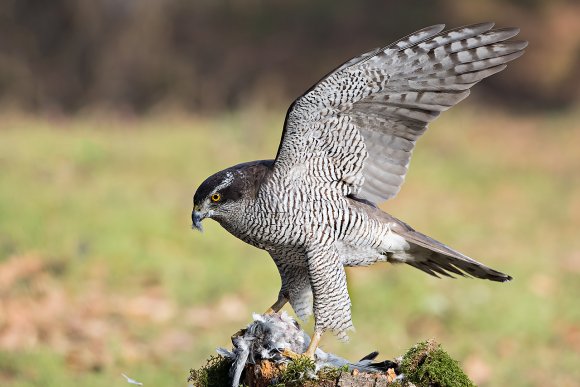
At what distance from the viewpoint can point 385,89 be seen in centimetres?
493

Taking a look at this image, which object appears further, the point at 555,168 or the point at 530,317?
the point at 555,168

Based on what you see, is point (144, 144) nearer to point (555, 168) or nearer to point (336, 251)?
point (555, 168)

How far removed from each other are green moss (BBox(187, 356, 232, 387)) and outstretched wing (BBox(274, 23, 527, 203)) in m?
1.10

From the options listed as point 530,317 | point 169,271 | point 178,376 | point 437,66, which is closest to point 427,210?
point 530,317

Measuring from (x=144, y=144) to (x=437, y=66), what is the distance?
875 cm

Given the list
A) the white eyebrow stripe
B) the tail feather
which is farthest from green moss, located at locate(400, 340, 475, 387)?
the white eyebrow stripe

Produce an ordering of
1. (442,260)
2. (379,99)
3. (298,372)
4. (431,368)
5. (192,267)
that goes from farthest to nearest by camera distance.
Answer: (192,267) < (442,260) < (379,99) < (298,372) < (431,368)

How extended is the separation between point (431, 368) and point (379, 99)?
65.5 inches

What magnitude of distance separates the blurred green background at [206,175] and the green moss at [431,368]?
277 centimetres

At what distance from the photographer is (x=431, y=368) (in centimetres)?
400

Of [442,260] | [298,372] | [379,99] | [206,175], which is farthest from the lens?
[206,175]

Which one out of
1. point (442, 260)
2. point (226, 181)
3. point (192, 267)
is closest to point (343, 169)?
point (226, 181)

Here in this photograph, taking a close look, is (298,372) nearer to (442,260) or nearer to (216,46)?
(442,260)

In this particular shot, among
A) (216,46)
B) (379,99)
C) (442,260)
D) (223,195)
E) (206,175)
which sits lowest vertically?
(206,175)
